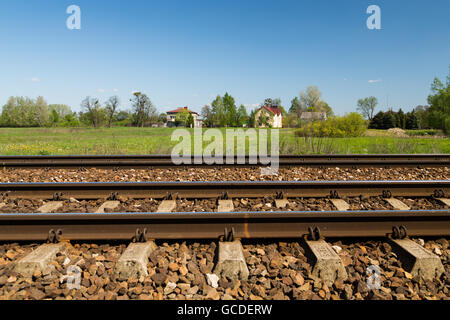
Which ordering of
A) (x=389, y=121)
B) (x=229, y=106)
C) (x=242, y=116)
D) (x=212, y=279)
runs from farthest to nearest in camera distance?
(x=242, y=116), (x=229, y=106), (x=389, y=121), (x=212, y=279)

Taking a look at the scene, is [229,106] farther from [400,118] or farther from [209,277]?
[209,277]

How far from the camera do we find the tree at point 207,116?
258 ft

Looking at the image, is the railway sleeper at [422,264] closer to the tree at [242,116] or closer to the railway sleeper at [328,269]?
the railway sleeper at [328,269]

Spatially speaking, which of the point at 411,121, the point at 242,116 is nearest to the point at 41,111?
the point at 242,116

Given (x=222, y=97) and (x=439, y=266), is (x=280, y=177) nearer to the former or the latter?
(x=439, y=266)

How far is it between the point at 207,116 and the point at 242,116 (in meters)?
10.2

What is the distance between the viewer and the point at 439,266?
8.73ft

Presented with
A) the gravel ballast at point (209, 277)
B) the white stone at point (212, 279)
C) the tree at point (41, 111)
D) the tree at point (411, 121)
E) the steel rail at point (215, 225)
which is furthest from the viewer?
the tree at point (41, 111)

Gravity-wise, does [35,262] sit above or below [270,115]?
below

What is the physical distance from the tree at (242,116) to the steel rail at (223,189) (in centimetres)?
7385

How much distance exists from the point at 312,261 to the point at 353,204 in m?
2.34

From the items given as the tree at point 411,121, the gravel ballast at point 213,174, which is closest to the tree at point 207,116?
the tree at point 411,121

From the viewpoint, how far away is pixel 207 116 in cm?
7994

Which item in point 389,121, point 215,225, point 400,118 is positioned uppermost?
point 400,118
